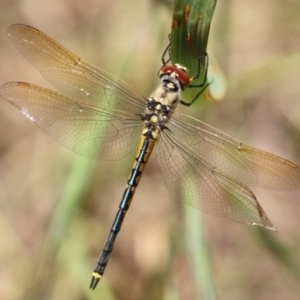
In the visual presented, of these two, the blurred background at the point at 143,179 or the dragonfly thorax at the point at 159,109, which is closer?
the dragonfly thorax at the point at 159,109

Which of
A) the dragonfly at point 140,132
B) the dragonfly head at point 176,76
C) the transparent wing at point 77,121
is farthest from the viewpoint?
the transparent wing at point 77,121

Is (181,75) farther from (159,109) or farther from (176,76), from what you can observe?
(159,109)

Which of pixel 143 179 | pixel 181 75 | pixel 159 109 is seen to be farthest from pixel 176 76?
pixel 143 179

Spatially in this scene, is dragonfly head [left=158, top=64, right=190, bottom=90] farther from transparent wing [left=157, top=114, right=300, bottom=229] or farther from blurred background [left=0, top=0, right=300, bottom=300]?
blurred background [left=0, top=0, right=300, bottom=300]

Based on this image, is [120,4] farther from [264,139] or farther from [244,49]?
[264,139]

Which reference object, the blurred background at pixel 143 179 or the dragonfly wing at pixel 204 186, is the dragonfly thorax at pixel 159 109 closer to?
the dragonfly wing at pixel 204 186

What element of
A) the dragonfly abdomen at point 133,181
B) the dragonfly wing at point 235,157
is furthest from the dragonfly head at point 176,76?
the dragonfly abdomen at point 133,181
